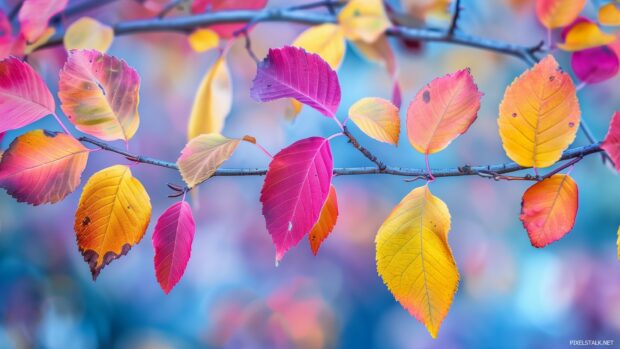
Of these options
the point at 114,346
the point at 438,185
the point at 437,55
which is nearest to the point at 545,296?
the point at 438,185

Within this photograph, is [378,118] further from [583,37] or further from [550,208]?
[583,37]

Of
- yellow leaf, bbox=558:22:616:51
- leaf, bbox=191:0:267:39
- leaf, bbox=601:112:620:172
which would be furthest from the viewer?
leaf, bbox=191:0:267:39

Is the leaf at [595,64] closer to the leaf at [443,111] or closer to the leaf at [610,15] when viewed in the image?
the leaf at [610,15]

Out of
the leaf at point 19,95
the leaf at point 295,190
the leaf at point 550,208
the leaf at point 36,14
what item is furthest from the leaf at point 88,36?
the leaf at point 550,208

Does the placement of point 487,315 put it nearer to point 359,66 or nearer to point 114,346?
→ point 359,66

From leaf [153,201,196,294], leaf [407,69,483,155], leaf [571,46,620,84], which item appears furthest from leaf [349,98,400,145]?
leaf [571,46,620,84]

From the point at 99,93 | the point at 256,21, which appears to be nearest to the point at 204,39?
the point at 256,21

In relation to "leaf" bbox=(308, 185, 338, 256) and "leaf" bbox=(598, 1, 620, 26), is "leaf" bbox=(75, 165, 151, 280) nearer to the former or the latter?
"leaf" bbox=(308, 185, 338, 256)
